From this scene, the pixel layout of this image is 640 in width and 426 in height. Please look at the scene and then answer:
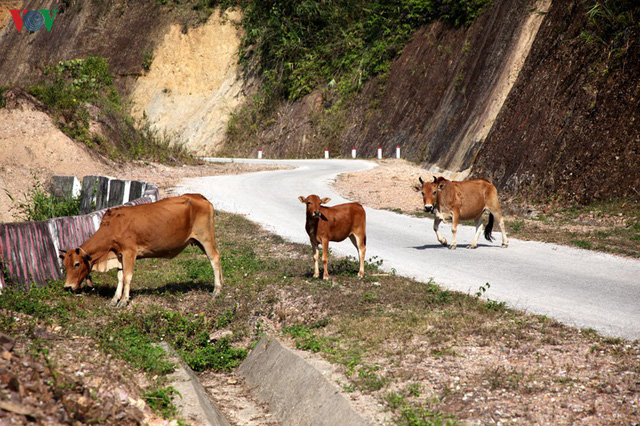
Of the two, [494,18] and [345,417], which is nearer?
[345,417]

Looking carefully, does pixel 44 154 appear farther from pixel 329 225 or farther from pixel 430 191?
pixel 329 225

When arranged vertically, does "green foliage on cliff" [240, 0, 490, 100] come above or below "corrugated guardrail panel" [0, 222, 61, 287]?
above

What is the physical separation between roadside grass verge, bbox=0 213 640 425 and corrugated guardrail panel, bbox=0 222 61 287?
409 mm

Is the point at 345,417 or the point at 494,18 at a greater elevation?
the point at 494,18

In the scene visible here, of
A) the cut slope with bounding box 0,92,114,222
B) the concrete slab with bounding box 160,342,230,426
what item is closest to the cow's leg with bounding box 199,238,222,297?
the concrete slab with bounding box 160,342,230,426

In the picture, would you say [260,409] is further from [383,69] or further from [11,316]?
[383,69]

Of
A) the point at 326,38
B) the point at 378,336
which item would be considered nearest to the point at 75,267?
the point at 378,336

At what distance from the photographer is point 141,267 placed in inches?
510

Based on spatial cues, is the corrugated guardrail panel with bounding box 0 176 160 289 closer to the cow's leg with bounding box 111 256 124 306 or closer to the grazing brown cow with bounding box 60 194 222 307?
the grazing brown cow with bounding box 60 194 222 307

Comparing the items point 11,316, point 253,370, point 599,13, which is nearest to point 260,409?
point 253,370

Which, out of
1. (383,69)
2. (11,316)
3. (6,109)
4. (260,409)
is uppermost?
(383,69)

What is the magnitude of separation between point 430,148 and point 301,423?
3394cm

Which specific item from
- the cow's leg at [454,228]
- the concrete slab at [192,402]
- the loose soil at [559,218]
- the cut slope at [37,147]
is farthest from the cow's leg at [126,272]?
the cut slope at [37,147]

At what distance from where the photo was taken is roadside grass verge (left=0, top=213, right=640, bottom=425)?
6.08 m
